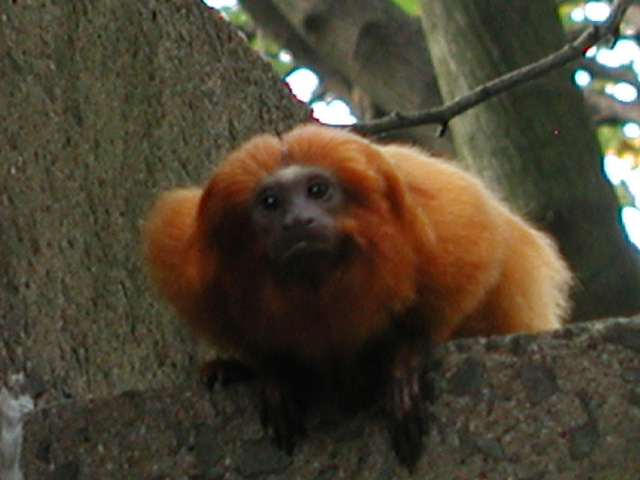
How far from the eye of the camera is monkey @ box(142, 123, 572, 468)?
12.4 feet

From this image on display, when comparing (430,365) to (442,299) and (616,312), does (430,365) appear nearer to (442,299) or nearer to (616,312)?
(442,299)

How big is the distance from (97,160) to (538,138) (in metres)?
1.85

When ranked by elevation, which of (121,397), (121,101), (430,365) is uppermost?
(121,101)

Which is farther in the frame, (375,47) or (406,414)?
(375,47)

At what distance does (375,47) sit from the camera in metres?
6.66

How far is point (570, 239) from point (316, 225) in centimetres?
201

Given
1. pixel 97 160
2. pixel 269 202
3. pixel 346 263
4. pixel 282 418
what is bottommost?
pixel 282 418

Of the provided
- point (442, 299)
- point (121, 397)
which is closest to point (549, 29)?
point (442, 299)

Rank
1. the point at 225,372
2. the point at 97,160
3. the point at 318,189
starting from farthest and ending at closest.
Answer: the point at 97,160 < the point at 225,372 < the point at 318,189

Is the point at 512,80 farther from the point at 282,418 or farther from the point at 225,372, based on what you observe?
the point at 282,418

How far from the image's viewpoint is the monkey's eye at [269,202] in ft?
12.5

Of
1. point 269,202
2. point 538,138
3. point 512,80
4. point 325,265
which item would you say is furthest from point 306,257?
point 538,138

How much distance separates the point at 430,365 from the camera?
367cm

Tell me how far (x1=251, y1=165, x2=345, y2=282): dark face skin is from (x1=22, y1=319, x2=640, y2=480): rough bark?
1.12 feet
